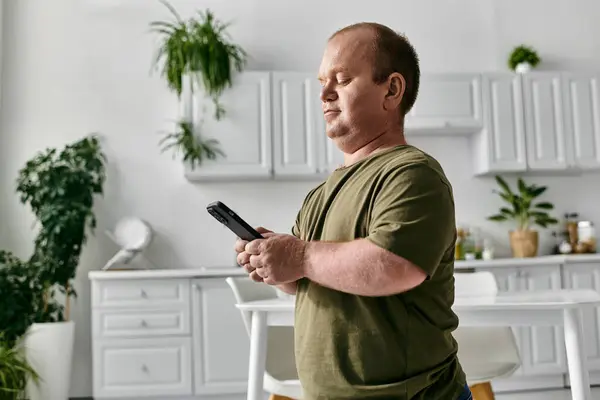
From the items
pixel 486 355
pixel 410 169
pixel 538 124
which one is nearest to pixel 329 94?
pixel 410 169

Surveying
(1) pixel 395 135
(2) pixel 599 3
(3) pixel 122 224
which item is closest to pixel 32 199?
(3) pixel 122 224

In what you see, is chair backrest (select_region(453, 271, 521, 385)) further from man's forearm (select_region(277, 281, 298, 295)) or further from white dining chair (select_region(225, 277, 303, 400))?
man's forearm (select_region(277, 281, 298, 295))

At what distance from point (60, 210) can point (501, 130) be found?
3.02 m

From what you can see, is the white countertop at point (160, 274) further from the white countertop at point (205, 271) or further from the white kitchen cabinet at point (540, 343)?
the white kitchen cabinet at point (540, 343)

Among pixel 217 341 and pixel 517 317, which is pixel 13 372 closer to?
pixel 217 341

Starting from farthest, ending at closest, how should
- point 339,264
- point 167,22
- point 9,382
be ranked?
point 167,22, point 9,382, point 339,264

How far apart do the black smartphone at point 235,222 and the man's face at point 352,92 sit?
19 centimetres

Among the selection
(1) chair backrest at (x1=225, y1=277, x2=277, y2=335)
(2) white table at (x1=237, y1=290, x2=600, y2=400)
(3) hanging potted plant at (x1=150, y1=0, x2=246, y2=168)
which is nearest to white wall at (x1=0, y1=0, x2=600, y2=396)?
(3) hanging potted plant at (x1=150, y1=0, x2=246, y2=168)

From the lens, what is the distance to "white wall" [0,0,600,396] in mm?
4824

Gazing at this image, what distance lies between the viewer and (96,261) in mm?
4727

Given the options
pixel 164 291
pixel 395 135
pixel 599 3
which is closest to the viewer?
pixel 395 135

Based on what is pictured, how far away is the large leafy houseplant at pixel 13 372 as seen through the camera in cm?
378

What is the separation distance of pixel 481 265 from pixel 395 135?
351 cm

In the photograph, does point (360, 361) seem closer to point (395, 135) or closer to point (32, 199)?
point (395, 135)
